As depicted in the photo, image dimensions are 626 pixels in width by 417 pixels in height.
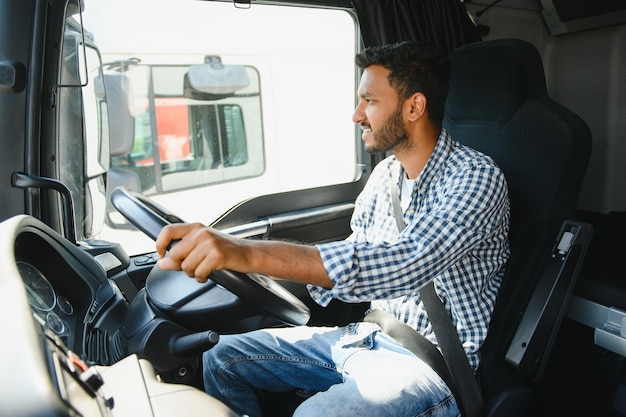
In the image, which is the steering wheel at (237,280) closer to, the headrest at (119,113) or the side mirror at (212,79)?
the headrest at (119,113)

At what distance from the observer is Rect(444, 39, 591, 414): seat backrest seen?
4.72 ft

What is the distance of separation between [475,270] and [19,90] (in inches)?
57.4

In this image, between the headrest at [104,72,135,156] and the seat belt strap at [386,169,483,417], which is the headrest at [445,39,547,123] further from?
the headrest at [104,72,135,156]

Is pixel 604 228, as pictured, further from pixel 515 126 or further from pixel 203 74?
pixel 203 74

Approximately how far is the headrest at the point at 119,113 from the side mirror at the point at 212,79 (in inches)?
11.1

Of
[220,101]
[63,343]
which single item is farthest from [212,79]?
[63,343]

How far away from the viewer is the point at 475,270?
145cm

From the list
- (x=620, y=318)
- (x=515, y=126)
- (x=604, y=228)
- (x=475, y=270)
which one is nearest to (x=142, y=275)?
(x=475, y=270)

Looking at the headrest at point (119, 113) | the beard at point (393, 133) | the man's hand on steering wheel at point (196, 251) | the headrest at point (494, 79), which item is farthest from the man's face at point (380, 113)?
the headrest at point (119, 113)

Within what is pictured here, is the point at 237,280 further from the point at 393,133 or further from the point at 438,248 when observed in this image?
the point at 393,133

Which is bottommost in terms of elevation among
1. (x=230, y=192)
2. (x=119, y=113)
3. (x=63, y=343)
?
(x=63, y=343)

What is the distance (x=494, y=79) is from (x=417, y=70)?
24cm

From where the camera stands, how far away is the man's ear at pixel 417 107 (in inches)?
63.8

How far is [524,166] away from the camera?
1.52 m
